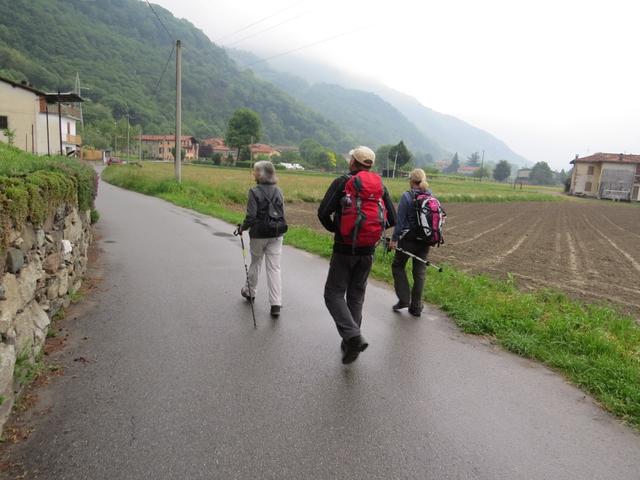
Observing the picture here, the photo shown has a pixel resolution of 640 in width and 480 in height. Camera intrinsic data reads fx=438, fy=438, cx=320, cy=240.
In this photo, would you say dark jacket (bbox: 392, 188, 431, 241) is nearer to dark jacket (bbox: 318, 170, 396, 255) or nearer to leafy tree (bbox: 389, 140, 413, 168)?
dark jacket (bbox: 318, 170, 396, 255)

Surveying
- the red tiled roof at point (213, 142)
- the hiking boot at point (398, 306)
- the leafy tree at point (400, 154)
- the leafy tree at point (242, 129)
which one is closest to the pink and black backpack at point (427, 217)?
the hiking boot at point (398, 306)

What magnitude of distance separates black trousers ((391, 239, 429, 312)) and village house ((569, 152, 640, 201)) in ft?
267

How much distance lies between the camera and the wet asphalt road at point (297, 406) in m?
2.71

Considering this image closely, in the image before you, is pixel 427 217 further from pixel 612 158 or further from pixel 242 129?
pixel 242 129

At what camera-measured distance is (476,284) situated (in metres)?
7.64

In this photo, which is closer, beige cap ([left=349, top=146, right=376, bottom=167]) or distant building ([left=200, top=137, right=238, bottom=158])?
beige cap ([left=349, top=146, right=376, bottom=167])

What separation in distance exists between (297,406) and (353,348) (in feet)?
2.83

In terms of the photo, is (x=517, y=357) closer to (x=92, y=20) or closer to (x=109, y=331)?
(x=109, y=331)

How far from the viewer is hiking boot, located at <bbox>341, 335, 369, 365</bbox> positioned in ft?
13.0

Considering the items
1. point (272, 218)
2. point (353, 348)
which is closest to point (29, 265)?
point (272, 218)

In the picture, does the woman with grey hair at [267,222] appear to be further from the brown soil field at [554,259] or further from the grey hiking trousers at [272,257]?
the brown soil field at [554,259]

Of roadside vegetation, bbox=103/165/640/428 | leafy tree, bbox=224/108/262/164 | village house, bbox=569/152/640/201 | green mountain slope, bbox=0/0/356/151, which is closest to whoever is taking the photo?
roadside vegetation, bbox=103/165/640/428

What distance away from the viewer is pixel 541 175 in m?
151

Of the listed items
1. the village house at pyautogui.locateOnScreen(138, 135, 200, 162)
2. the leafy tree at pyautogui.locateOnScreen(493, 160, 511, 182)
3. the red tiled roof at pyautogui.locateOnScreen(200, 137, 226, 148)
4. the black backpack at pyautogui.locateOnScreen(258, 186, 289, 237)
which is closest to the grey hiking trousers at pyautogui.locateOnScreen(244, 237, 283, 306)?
the black backpack at pyautogui.locateOnScreen(258, 186, 289, 237)
